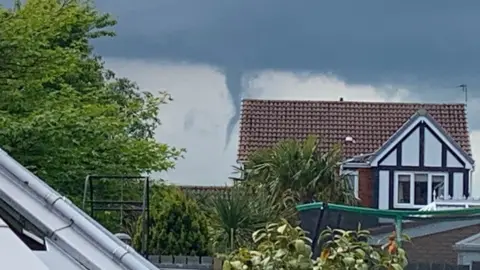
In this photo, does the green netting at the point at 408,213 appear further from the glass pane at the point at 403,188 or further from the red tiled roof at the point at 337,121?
the red tiled roof at the point at 337,121

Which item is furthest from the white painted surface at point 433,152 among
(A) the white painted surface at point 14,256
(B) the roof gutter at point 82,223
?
(A) the white painted surface at point 14,256

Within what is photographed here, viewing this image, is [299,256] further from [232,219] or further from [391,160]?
[391,160]

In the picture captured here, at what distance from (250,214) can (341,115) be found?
1831 cm

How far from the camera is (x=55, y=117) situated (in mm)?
17531

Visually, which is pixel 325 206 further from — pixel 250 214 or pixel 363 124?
pixel 363 124

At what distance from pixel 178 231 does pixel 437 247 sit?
558cm

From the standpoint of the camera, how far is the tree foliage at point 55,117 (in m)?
17.7

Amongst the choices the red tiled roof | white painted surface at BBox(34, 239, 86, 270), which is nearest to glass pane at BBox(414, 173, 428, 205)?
the red tiled roof

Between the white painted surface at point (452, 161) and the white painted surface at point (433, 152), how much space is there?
0.87 feet

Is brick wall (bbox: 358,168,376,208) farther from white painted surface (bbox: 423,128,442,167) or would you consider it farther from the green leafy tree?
the green leafy tree

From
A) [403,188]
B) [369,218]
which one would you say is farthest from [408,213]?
[403,188]

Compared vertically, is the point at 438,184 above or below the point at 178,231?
above

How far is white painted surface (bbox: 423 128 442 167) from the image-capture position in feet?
107

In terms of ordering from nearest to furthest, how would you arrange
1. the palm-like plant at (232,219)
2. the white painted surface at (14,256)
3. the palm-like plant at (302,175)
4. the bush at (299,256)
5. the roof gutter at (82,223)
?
1. the white painted surface at (14,256)
2. the roof gutter at (82,223)
3. the bush at (299,256)
4. the palm-like plant at (232,219)
5. the palm-like plant at (302,175)
